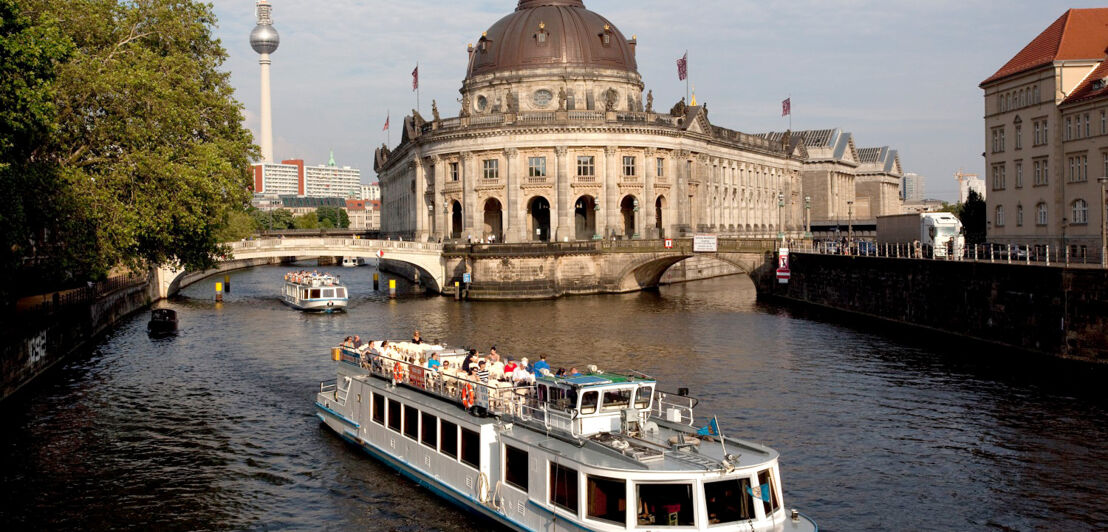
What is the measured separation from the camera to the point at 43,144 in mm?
43125

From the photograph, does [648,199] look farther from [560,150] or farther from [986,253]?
[986,253]

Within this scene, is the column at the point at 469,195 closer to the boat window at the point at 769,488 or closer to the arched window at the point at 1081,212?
the arched window at the point at 1081,212

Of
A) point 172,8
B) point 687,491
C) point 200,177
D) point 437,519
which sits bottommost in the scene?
point 437,519

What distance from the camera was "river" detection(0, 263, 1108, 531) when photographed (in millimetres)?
26547

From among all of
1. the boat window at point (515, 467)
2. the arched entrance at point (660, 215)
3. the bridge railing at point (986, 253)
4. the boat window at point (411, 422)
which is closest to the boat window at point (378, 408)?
the boat window at point (411, 422)

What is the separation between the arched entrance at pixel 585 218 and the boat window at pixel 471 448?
79683 millimetres

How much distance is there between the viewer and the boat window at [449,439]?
2681cm

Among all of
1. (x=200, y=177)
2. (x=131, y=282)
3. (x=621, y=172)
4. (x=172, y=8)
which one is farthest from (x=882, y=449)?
(x=621, y=172)

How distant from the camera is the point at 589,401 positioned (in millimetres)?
24078

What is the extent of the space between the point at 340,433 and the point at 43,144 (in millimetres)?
21726

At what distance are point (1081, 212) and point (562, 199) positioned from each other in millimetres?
50401

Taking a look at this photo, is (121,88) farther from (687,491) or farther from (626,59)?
(626,59)

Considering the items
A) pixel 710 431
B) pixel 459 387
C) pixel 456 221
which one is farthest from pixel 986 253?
pixel 456 221

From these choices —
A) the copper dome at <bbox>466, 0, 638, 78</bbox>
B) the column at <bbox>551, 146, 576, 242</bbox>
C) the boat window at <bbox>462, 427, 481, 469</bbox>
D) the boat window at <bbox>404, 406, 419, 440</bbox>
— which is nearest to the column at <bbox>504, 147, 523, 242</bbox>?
the column at <bbox>551, 146, 576, 242</bbox>
